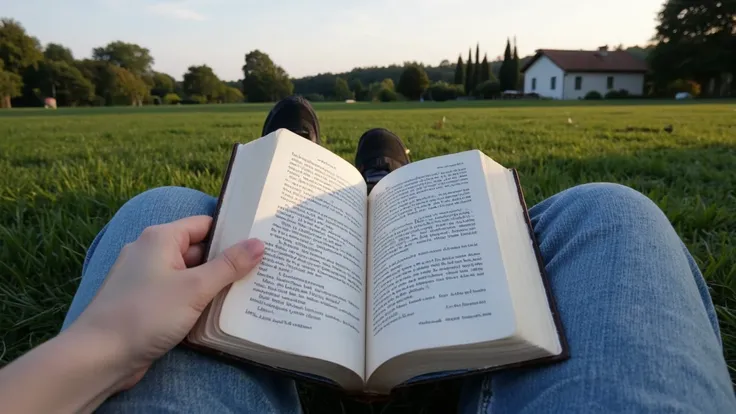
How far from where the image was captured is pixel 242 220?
0.74 m

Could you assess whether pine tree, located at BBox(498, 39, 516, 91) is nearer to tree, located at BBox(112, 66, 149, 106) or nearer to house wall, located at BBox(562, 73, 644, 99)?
house wall, located at BBox(562, 73, 644, 99)

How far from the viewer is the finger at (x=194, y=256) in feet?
2.32

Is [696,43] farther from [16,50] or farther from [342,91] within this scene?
[16,50]

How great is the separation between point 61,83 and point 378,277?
40.3m

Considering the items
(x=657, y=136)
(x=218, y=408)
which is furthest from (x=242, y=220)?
(x=657, y=136)

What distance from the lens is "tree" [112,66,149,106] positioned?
37750 mm

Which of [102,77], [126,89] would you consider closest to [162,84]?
[102,77]

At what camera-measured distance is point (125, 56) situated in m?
52.3

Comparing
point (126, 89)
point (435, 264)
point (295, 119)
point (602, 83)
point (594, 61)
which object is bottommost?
point (602, 83)

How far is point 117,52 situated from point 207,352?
195ft

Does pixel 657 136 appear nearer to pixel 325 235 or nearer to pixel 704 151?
pixel 704 151

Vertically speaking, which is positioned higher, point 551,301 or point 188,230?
point 188,230

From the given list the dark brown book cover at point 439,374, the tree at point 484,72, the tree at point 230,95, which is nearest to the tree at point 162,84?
the tree at point 230,95

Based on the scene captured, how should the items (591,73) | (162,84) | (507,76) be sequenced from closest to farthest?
(591,73), (507,76), (162,84)
